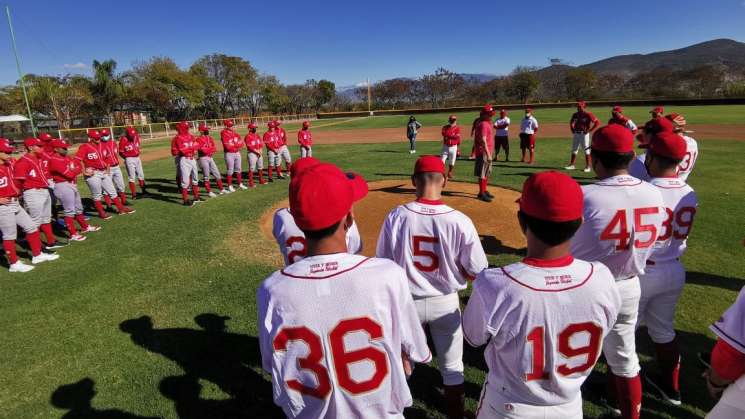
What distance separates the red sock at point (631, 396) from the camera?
3236 mm

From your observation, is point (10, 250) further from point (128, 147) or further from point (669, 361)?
point (669, 361)

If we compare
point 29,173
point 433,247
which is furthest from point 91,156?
point 433,247

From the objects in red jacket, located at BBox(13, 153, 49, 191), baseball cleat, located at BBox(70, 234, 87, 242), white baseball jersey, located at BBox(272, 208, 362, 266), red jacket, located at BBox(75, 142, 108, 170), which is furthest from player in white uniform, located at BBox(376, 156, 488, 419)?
red jacket, located at BBox(75, 142, 108, 170)

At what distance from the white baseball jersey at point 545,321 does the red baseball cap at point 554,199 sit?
27cm

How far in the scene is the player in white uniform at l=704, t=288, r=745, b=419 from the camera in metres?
1.95

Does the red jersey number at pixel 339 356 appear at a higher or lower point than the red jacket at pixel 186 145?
lower

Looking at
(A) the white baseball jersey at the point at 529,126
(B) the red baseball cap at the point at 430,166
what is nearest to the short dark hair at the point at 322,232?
(B) the red baseball cap at the point at 430,166

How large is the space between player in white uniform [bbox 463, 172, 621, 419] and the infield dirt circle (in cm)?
529

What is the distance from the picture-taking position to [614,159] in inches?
128

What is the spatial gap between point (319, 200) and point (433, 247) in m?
1.68

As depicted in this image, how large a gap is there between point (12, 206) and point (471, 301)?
9390 millimetres

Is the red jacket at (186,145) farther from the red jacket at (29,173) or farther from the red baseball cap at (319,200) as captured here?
the red baseball cap at (319,200)

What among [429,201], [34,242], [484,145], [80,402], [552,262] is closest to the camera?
[552,262]

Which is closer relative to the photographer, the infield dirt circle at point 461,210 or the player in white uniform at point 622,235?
the player in white uniform at point 622,235
